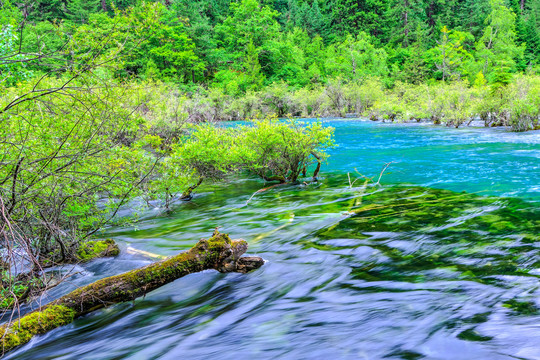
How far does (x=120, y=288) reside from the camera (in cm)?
441

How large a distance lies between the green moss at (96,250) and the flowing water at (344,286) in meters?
0.19

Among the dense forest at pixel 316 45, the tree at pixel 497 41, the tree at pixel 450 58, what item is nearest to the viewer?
the dense forest at pixel 316 45

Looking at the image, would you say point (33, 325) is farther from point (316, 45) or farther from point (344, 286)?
point (316, 45)

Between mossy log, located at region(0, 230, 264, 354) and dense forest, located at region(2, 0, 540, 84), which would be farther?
dense forest, located at region(2, 0, 540, 84)

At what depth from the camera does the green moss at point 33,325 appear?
143 inches

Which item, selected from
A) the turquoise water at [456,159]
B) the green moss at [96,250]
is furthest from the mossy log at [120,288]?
the turquoise water at [456,159]

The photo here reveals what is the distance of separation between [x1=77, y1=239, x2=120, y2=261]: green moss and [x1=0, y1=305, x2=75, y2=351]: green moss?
200 cm

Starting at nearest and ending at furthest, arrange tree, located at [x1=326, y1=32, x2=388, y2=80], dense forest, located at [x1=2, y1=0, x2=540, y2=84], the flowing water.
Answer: the flowing water
dense forest, located at [x1=2, y1=0, x2=540, y2=84]
tree, located at [x1=326, y1=32, x2=388, y2=80]

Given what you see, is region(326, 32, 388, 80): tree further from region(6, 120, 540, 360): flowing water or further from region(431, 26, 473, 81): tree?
region(6, 120, 540, 360): flowing water

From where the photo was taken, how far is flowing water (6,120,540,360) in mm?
3795

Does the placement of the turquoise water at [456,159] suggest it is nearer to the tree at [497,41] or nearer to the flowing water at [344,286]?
the flowing water at [344,286]

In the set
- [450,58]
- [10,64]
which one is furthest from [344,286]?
[450,58]

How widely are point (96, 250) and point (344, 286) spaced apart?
448 cm

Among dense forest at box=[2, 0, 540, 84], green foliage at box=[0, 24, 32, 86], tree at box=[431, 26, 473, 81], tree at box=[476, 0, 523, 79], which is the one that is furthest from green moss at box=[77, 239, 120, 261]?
tree at box=[476, 0, 523, 79]
